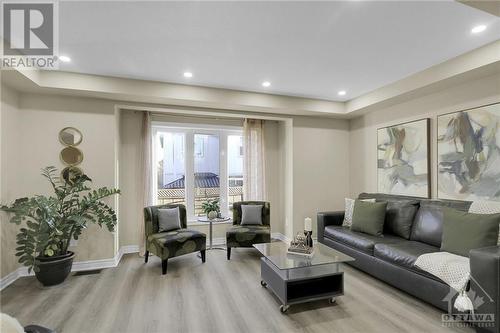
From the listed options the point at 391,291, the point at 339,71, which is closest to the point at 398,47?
the point at 339,71

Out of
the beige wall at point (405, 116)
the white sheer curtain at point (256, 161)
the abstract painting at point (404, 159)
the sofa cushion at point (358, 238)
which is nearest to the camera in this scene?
the beige wall at point (405, 116)

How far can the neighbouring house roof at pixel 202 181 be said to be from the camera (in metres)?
4.69

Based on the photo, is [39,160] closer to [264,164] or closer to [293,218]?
[264,164]

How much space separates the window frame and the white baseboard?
0.99m

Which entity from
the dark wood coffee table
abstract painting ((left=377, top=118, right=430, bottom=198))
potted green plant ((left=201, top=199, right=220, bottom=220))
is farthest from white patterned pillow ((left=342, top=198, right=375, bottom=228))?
potted green plant ((left=201, top=199, right=220, bottom=220))

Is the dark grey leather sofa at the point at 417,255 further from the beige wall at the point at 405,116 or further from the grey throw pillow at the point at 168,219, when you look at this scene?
the grey throw pillow at the point at 168,219

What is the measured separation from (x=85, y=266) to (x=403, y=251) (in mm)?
4054

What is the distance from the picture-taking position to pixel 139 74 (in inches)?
130

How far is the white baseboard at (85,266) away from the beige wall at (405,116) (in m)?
4.30

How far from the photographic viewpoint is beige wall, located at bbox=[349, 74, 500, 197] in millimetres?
2910

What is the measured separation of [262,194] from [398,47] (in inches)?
126

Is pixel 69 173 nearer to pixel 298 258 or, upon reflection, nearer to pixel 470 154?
pixel 298 258

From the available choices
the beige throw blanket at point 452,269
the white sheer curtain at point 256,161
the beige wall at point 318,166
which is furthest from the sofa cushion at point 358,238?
the white sheer curtain at point 256,161

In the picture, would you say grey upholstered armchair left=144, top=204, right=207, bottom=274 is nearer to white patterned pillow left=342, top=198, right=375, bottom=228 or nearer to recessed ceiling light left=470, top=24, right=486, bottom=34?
white patterned pillow left=342, top=198, right=375, bottom=228
